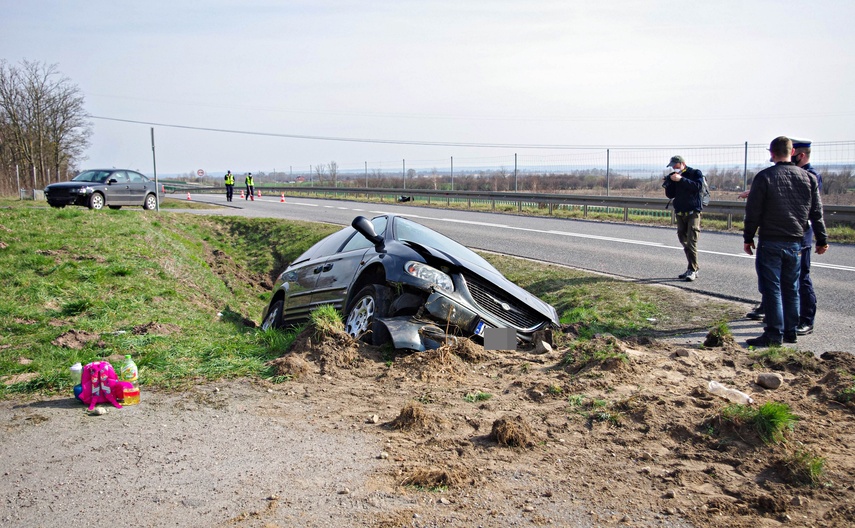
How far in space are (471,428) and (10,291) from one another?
6562 mm

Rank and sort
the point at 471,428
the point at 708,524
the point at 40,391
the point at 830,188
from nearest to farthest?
the point at 708,524
the point at 471,428
the point at 40,391
the point at 830,188

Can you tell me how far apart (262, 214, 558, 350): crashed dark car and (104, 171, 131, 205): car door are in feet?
62.7

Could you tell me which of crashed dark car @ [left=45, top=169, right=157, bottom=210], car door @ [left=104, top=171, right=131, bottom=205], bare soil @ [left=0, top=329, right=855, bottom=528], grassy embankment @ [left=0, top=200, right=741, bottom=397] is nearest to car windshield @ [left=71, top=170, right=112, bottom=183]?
crashed dark car @ [left=45, top=169, right=157, bottom=210]

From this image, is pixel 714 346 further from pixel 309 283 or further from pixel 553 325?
pixel 309 283

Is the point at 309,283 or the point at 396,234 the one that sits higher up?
the point at 396,234

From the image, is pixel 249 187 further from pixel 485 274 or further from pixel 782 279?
pixel 782 279

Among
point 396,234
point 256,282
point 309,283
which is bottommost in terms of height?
point 256,282

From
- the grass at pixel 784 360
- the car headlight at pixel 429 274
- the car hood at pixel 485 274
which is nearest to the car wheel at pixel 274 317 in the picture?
the car hood at pixel 485 274

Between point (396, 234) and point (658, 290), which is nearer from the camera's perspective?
point (396, 234)

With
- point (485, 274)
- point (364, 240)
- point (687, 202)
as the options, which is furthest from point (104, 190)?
point (485, 274)

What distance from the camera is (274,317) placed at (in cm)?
852

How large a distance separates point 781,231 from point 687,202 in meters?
3.95

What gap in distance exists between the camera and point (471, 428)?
14.0 feet

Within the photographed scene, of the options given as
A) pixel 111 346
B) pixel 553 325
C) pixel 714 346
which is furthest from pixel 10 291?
pixel 714 346
